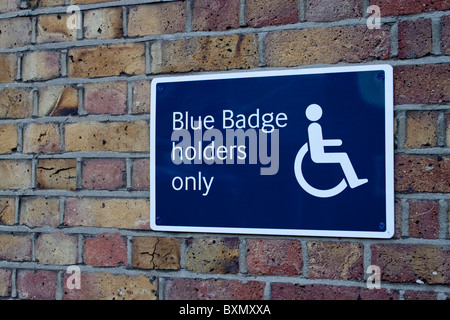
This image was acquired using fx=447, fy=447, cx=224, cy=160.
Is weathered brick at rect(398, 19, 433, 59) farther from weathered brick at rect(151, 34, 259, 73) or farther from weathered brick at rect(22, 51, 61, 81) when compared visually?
weathered brick at rect(22, 51, 61, 81)

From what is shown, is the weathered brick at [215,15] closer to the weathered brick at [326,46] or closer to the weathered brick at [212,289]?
the weathered brick at [326,46]

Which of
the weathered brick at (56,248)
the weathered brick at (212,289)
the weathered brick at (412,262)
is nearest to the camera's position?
the weathered brick at (412,262)

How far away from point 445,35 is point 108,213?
97 centimetres

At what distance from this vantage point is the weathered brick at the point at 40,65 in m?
1.29

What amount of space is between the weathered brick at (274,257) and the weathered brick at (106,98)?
0.51 meters

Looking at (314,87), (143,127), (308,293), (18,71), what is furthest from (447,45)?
(18,71)

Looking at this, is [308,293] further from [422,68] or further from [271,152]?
[422,68]

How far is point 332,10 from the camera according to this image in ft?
3.67

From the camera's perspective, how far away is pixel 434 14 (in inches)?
42.0

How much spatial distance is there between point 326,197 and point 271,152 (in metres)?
0.17

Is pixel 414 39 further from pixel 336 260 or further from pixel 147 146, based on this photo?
pixel 147 146

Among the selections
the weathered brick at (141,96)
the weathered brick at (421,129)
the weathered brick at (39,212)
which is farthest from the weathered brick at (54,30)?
the weathered brick at (421,129)

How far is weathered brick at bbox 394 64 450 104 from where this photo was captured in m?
1.06

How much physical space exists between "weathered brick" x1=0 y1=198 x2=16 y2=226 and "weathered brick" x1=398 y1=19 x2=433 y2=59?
1.13 metres
